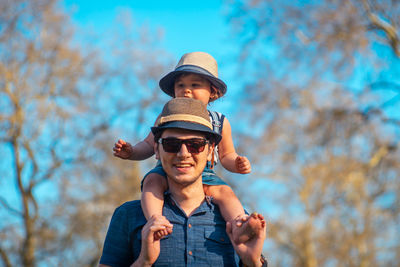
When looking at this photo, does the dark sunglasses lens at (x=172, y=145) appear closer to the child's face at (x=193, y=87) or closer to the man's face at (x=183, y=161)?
the man's face at (x=183, y=161)

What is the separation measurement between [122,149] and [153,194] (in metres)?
0.44

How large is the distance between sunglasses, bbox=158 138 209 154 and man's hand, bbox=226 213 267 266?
0.52 meters

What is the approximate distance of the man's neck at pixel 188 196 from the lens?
2954 millimetres

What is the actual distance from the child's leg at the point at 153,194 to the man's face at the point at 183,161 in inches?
6.4

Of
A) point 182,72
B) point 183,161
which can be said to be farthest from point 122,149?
point 182,72

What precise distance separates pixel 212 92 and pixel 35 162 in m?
14.7

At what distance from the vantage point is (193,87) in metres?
3.54

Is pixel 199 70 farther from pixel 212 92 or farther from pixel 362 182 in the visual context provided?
pixel 362 182

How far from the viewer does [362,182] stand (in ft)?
60.0

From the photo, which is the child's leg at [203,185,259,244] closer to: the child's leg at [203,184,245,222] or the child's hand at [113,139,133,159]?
the child's leg at [203,184,245,222]

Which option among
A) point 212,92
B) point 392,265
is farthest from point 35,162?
point 392,265

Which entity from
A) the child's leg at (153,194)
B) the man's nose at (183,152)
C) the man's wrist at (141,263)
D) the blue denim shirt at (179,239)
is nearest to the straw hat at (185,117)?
the man's nose at (183,152)

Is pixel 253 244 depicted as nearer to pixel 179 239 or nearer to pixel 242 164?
pixel 179 239

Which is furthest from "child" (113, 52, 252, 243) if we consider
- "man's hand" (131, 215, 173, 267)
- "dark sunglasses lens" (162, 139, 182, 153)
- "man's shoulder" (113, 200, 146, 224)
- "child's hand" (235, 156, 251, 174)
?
"dark sunglasses lens" (162, 139, 182, 153)
